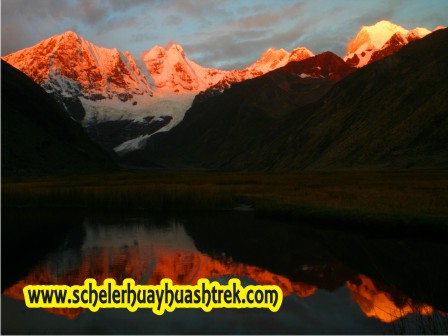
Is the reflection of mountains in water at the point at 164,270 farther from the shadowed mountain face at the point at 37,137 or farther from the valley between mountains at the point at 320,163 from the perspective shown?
the shadowed mountain face at the point at 37,137

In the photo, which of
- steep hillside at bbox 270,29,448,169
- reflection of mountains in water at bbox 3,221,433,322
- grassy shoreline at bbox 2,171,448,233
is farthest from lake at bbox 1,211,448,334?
steep hillside at bbox 270,29,448,169

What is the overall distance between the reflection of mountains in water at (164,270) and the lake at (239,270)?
2.3 inches

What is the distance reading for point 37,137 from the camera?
141 meters

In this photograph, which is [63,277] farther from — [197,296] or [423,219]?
[423,219]

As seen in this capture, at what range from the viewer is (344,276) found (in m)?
28.4

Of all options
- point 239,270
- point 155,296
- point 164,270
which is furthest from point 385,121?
point 155,296

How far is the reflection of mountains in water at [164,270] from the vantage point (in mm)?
23448

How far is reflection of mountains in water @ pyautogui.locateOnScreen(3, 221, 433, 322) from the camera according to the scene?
923 inches

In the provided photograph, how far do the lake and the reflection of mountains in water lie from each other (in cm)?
6

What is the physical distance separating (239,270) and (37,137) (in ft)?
405

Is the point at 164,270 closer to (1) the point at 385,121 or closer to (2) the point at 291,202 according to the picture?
(2) the point at 291,202

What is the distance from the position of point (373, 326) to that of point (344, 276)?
25.9 ft

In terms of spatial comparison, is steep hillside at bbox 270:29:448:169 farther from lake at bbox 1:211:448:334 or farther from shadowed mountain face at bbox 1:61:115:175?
lake at bbox 1:211:448:334

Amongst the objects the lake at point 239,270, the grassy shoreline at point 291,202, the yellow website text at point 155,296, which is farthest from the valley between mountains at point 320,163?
the yellow website text at point 155,296
